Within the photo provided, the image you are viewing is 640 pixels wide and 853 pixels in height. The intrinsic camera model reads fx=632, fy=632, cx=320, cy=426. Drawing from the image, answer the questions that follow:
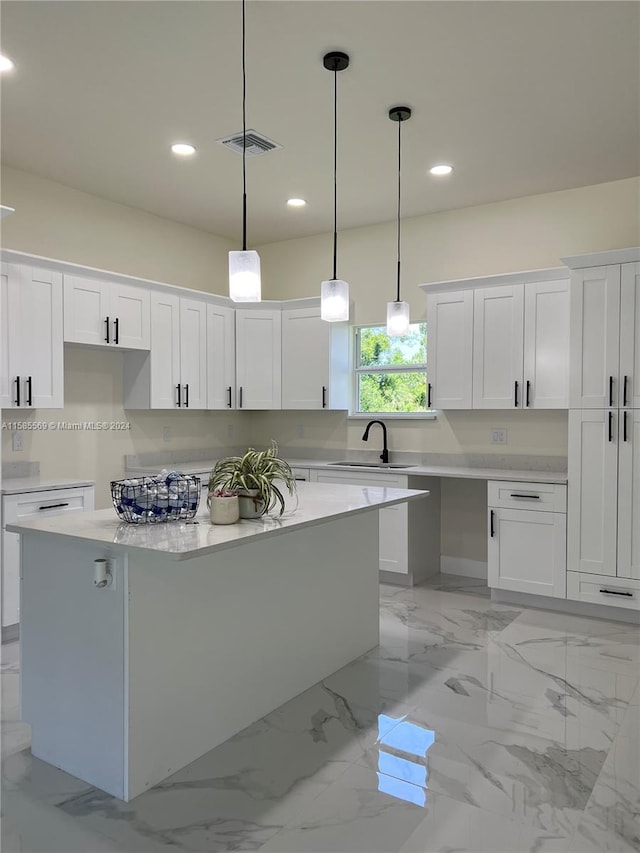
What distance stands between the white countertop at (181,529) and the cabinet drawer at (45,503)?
1280 millimetres

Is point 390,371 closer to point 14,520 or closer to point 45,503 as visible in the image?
point 45,503

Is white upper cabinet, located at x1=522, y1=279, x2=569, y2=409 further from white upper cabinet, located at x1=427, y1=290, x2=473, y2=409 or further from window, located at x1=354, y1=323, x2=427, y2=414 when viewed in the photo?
window, located at x1=354, y1=323, x2=427, y2=414

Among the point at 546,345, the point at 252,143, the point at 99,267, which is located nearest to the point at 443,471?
the point at 546,345

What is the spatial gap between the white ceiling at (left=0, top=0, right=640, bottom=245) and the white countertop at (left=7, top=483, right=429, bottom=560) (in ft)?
6.98

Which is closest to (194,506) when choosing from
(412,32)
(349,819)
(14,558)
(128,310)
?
(349,819)

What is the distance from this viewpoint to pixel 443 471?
4.82 meters

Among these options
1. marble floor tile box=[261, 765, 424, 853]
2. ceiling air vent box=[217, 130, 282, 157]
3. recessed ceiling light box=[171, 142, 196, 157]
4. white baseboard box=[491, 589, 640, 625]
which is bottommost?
marble floor tile box=[261, 765, 424, 853]

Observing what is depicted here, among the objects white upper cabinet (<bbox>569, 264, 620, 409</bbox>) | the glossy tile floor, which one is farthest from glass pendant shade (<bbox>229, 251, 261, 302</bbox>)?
white upper cabinet (<bbox>569, 264, 620, 409</bbox>)

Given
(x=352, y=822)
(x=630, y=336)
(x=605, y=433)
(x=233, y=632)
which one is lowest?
(x=352, y=822)

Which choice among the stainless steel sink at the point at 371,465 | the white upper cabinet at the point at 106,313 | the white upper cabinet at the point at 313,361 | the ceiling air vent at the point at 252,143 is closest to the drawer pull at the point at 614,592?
the stainless steel sink at the point at 371,465

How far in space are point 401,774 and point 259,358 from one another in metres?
4.02

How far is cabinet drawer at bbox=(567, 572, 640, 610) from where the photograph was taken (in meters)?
4.07

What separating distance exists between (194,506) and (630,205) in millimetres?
3843

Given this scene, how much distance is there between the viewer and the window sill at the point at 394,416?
5.39m
